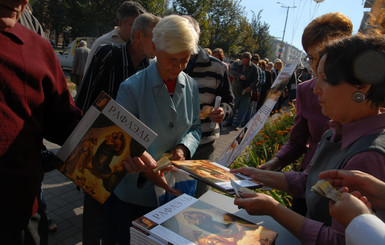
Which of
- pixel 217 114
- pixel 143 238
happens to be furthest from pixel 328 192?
pixel 217 114

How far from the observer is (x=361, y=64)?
114 centimetres

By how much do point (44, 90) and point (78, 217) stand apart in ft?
8.34

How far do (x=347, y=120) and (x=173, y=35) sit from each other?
1087mm

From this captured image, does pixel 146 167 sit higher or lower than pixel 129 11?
lower

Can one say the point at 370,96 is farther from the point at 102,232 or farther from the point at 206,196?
the point at 102,232

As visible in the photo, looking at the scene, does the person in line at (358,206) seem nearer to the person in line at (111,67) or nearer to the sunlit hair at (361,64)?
the sunlit hair at (361,64)

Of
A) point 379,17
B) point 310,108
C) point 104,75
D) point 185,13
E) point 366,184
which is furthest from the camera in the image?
point 185,13

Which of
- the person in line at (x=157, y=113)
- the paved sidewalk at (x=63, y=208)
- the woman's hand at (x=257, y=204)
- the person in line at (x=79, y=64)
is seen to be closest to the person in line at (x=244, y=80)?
the person in line at (x=79, y=64)

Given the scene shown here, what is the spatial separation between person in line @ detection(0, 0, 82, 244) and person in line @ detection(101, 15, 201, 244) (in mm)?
471

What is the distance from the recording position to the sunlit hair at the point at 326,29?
1.81m

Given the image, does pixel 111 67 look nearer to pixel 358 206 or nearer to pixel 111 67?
pixel 111 67

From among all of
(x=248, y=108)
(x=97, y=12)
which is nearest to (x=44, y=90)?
(x=248, y=108)

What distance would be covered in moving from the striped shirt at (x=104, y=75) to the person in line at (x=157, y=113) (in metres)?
0.63

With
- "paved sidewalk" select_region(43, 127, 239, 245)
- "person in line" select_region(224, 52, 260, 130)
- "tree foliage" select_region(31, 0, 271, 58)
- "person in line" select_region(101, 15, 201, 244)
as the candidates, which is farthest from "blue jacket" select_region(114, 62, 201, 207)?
"tree foliage" select_region(31, 0, 271, 58)
